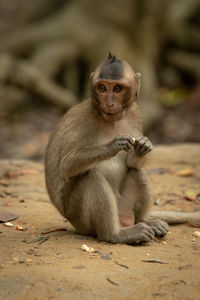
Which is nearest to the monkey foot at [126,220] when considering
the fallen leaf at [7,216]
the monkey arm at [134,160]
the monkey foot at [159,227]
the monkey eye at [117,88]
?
the monkey foot at [159,227]

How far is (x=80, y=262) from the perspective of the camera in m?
4.78

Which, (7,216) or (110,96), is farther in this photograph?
(7,216)

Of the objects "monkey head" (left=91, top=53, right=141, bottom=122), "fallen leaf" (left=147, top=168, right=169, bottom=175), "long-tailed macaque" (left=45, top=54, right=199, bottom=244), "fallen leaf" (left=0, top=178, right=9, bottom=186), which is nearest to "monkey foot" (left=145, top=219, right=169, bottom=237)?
"long-tailed macaque" (left=45, top=54, right=199, bottom=244)

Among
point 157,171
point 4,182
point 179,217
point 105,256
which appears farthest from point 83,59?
point 105,256

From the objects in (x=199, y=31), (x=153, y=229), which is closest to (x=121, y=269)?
(x=153, y=229)

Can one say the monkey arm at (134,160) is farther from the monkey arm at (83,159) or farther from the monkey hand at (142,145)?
the monkey arm at (83,159)

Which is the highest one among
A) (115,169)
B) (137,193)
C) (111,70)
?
(111,70)

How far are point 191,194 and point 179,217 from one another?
127 centimetres

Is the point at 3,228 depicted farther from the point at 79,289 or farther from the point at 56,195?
the point at 79,289

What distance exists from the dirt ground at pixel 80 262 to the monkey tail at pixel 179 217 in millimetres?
75

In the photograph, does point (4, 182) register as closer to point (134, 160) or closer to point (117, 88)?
point (134, 160)

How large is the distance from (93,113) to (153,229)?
1.46 m

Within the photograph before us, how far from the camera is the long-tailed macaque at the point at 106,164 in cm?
538

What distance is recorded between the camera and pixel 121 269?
15.4 feet
